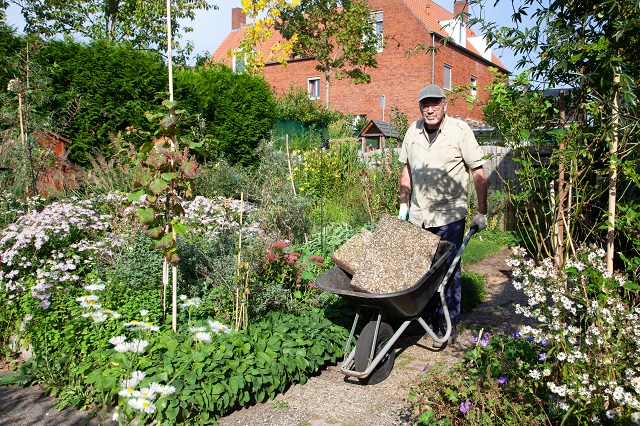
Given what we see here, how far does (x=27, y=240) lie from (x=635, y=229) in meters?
4.19

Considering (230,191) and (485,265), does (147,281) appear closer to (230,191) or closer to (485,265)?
(230,191)

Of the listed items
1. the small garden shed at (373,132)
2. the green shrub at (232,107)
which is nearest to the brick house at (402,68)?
the small garden shed at (373,132)

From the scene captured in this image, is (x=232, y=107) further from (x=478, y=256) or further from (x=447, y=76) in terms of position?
(x=447, y=76)

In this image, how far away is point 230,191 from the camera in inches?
304

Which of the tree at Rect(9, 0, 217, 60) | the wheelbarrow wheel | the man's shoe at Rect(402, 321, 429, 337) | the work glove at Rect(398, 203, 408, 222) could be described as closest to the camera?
the wheelbarrow wheel

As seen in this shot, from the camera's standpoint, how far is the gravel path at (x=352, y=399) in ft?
10.2

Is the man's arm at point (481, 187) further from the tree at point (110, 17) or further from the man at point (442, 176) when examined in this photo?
the tree at point (110, 17)

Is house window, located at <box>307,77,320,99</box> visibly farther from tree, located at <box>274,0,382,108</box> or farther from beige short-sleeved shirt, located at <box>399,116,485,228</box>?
beige short-sleeved shirt, located at <box>399,116,485,228</box>

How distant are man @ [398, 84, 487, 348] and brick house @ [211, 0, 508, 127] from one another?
20.8 meters

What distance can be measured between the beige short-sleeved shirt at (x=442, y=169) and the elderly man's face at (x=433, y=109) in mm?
89

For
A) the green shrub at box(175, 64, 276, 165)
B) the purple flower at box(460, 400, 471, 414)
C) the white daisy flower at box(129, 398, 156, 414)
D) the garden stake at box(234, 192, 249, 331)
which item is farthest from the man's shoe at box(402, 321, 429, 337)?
the green shrub at box(175, 64, 276, 165)

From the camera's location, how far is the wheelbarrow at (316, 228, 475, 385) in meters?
3.38

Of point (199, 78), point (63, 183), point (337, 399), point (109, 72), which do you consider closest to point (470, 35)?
point (199, 78)

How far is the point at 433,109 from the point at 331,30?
623 inches
